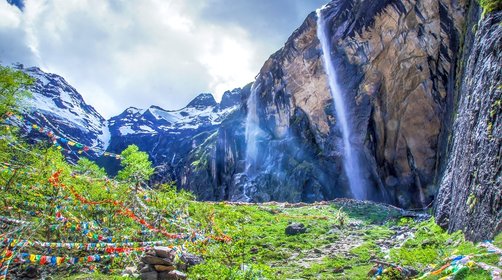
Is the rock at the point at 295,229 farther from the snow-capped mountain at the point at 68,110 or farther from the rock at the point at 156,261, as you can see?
the snow-capped mountain at the point at 68,110

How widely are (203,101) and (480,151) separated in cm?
18474

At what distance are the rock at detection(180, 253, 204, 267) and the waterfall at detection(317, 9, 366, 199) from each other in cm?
3170

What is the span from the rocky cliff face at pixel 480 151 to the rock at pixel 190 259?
342 inches

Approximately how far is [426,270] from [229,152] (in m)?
58.9

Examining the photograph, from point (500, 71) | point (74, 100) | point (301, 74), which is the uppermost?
point (74, 100)

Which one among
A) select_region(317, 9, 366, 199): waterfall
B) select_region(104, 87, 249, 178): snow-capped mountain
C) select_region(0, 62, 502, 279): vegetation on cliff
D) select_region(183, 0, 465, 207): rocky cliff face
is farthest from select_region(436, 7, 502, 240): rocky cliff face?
select_region(104, 87, 249, 178): snow-capped mountain

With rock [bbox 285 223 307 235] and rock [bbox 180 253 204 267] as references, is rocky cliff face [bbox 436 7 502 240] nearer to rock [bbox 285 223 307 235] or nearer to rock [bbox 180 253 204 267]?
rock [bbox 285 223 307 235]

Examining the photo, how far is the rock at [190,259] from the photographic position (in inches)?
470

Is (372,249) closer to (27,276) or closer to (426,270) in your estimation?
(426,270)

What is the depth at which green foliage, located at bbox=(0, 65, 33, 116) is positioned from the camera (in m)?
16.8

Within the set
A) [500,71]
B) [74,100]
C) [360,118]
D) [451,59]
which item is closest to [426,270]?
[500,71]

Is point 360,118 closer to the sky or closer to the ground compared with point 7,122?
closer to the sky

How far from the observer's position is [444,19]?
29.5 metres

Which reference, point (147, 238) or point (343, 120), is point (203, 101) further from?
point (147, 238)
